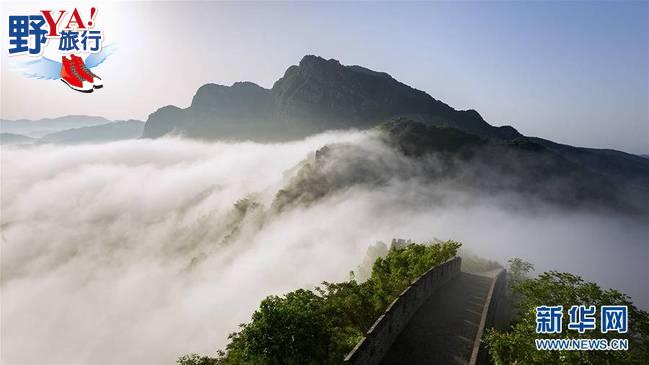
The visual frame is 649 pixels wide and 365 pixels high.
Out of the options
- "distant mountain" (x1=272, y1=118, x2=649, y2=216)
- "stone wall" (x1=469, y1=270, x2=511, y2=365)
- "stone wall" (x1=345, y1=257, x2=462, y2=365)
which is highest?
"distant mountain" (x1=272, y1=118, x2=649, y2=216)

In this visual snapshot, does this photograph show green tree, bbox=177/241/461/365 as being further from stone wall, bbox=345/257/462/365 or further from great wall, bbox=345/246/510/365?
great wall, bbox=345/246/510/365

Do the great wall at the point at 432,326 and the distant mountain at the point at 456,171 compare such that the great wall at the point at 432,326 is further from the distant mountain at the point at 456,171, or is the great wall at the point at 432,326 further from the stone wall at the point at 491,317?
the distant mountain at the point at 456,171

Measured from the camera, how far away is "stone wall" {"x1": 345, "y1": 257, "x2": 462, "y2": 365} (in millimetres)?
17266

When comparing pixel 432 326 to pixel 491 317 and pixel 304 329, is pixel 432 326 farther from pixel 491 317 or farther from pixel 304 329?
pixel 304 329

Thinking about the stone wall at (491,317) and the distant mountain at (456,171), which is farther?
the distant mountain at (456,171)

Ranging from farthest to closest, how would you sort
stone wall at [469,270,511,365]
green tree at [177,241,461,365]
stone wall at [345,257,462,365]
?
stone wall at [469,270,511,365] < stone wall at [345,257,462,365] < green tree at [177,241,461,365]

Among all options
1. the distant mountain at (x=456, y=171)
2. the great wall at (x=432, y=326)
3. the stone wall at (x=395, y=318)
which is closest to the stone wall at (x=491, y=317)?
the great wall at (x=432, y=326)

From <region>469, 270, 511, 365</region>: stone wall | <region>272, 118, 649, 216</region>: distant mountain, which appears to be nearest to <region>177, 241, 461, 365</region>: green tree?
<region>469, 270, 511, 365</region>: stone wall

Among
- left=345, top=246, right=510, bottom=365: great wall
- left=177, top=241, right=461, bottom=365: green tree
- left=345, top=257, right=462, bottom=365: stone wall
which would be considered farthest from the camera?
left=345, top=246, right=510, bottom=365: great wall

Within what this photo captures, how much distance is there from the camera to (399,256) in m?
33.4

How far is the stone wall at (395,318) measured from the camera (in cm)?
1727

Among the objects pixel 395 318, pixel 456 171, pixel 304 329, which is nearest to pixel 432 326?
pixel 395 318

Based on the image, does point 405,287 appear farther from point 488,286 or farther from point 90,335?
point 90,335

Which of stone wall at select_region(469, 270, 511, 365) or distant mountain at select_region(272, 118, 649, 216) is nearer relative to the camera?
stone wall at select_region(469, 270, 511, 365)
